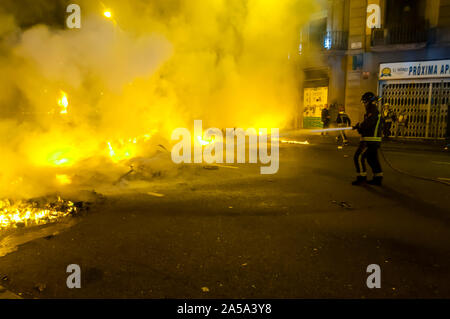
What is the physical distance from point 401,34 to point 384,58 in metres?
1.04

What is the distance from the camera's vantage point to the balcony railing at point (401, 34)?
1271 centimetres

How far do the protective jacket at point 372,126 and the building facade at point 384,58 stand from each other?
28.5ft

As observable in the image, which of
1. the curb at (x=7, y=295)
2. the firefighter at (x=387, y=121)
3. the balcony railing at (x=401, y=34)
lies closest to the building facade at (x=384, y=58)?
the balcony railing at (x=401, y=34)

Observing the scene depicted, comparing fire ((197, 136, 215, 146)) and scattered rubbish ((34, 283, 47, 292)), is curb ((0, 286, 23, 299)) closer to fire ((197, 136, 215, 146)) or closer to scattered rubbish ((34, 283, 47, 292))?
scattered rubbish ((34, 283, 47, 292))

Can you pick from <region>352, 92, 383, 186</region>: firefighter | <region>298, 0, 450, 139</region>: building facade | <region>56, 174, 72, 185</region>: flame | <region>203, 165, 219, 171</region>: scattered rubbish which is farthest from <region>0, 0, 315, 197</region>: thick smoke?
<region>298, 0, 450, 139</region>: building facade

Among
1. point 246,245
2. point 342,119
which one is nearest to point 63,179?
point 246,245

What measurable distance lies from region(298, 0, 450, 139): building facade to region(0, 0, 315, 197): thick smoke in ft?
16.3

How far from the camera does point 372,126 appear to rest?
5.20 m

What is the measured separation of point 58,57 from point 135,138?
2.55 meters

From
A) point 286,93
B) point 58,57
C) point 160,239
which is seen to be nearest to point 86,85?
point 58,57

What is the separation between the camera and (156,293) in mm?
2299

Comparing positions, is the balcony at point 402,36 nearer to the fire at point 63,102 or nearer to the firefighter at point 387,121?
the firefighter at point 387,121

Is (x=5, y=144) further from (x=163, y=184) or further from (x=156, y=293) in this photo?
(x=156, y=293)

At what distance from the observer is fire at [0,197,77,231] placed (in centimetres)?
358
